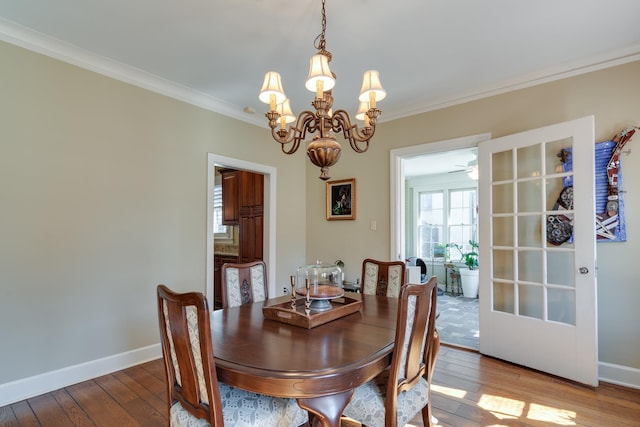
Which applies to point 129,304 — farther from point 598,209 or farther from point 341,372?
point 598,209

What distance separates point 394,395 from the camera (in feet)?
4.58

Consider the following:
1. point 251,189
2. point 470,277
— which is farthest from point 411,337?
point 470,277

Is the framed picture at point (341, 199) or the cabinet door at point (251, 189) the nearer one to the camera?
the framed picture at point (341, 199)

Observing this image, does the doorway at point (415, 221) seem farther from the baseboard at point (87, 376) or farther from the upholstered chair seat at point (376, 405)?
the upholstered chair seat at point (376, 405)

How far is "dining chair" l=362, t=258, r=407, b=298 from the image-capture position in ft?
8.42

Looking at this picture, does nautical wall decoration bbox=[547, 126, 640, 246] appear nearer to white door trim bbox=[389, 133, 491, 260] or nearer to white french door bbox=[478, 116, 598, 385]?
white french door bbox=[478, 116, 598, 385]

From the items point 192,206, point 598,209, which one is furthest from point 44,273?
point 598,209

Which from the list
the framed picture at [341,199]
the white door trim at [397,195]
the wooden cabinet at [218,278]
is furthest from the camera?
the wooden cabinet at [218,278]

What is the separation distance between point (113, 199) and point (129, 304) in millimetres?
930

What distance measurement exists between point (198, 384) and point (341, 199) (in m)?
3.26

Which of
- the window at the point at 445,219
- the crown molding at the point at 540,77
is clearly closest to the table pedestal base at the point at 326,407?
the crown molding at the point at 540,77

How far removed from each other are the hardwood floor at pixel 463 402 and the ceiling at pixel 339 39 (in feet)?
8.34

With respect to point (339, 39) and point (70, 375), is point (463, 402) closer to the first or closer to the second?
point (339, 39)

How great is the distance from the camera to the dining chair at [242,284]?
229cm
